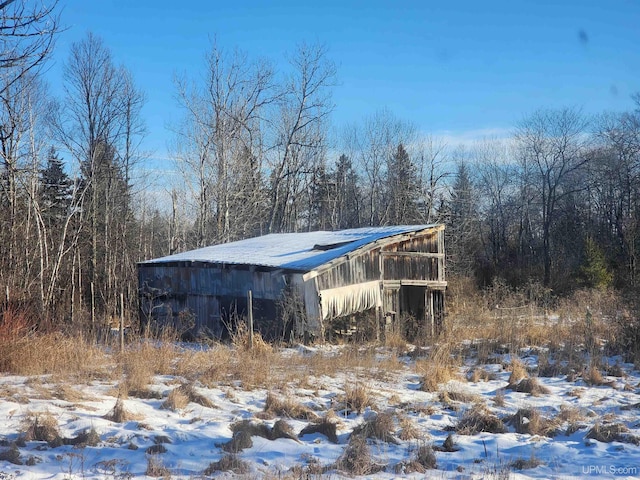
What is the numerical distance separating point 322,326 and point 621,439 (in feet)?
29.3

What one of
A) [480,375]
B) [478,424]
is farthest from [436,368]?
[478,424]

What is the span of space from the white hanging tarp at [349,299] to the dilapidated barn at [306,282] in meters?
0.03

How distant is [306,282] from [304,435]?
843 centimetres

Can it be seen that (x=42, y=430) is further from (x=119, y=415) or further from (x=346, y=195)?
(x=346, y=195)

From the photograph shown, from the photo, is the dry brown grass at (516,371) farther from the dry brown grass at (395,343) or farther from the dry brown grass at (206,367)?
the dry brown grass at (206,367)

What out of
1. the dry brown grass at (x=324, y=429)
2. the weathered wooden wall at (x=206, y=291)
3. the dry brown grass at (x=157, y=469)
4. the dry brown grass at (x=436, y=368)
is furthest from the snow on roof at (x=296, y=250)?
the dry brown grass at (x=157, y=469)

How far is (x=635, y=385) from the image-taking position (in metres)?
10.4

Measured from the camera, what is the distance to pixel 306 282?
1505cm

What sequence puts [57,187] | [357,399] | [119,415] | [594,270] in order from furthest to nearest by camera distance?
[57,187] < [594,270] < [357,399] < [119,415]

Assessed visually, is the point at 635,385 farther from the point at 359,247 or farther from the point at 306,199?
the point at 306,199

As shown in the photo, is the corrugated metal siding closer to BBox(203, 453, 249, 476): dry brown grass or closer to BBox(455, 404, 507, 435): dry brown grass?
BBox(455, 404, 507, 435): dry brown grass

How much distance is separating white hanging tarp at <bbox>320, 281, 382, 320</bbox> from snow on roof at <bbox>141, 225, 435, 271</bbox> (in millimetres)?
982

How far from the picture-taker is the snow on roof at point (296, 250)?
624 inches

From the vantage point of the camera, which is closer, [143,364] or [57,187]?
[143,364]
